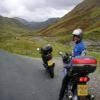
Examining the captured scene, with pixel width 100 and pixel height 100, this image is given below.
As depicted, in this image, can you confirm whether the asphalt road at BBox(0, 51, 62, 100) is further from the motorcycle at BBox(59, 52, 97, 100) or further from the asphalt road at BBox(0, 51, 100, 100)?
the motorcycle at BBox(59, 52, 97, 100)

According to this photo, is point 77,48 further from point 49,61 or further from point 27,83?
point 49,61

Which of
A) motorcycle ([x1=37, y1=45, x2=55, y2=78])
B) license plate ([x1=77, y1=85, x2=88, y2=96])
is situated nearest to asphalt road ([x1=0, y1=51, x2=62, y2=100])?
motorcycle ([x1=37, y1=45, x2=55, y2=78])

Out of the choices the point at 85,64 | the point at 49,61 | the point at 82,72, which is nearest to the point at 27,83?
the point at 49,61

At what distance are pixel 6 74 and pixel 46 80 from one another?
92.3 inches

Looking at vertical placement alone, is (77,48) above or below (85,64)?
above

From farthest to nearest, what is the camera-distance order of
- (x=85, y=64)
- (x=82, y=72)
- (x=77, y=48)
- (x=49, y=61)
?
(x=49, y=61), (x=77, y=48), (x=82, y=72), (x=85, y=64)

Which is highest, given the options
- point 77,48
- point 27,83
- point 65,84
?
point 77,48

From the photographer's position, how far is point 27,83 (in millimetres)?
14312

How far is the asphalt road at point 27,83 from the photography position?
476 inches

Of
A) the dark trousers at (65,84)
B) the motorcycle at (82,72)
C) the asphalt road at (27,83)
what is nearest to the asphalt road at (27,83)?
the asphalt road at (27,83)

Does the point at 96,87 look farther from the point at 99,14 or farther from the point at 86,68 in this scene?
the point at 99,14

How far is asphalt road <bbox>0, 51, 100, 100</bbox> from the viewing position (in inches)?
476

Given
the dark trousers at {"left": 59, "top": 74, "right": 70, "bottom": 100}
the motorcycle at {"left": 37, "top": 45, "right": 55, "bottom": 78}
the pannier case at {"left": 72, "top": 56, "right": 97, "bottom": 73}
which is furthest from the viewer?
the motorcycle at {"left": 37, "top": 45, "right": 55, "bottom": 78}

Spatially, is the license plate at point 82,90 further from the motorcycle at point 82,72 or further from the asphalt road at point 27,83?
the asphalt road at point 27,83
